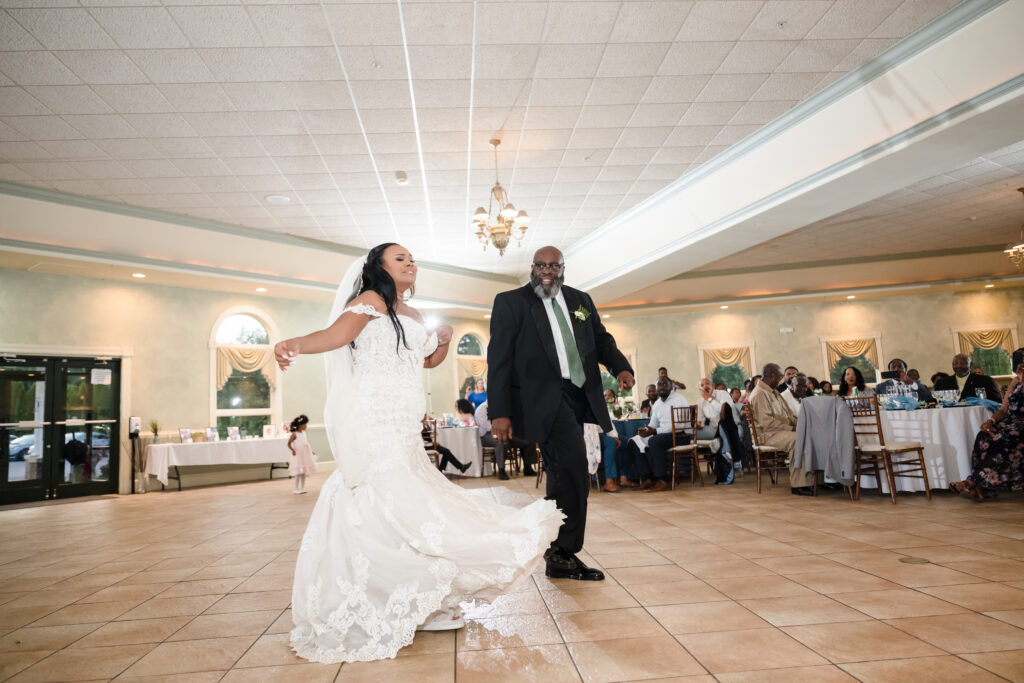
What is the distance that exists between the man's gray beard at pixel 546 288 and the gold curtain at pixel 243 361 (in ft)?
32.8

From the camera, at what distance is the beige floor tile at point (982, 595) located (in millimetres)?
2432

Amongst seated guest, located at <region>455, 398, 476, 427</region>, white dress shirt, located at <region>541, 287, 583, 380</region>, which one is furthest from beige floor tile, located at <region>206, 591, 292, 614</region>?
seated guest, located at <region>455, 398, 476, 427</region>

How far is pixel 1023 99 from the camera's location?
4840 millimetres

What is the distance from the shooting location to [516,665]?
6.77ft

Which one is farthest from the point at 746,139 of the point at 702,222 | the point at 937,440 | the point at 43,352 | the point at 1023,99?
the point at 43,352

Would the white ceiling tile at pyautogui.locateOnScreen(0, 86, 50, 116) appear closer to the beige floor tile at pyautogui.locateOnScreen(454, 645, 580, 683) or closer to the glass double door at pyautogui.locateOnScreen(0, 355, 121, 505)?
the glass double door at pyautogui.locateOnScreen(0, 355, 121, 505)

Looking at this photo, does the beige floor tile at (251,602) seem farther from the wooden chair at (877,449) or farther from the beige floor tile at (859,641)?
the wooden chair at (877,449)

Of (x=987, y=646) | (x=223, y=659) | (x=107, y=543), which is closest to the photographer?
(x=987, y=646)

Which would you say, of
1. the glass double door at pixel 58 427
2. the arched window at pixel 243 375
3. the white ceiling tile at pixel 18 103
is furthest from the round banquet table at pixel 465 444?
the white ceiling tile at pixel 18 103

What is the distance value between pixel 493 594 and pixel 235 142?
5845 mm

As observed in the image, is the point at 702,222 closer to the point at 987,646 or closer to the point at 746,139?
the point at 746,139

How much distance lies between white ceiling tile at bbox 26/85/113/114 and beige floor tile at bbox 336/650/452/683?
5576mm

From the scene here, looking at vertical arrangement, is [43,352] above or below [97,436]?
above

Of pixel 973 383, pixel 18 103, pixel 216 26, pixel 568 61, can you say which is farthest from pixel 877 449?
pixel 18 103
